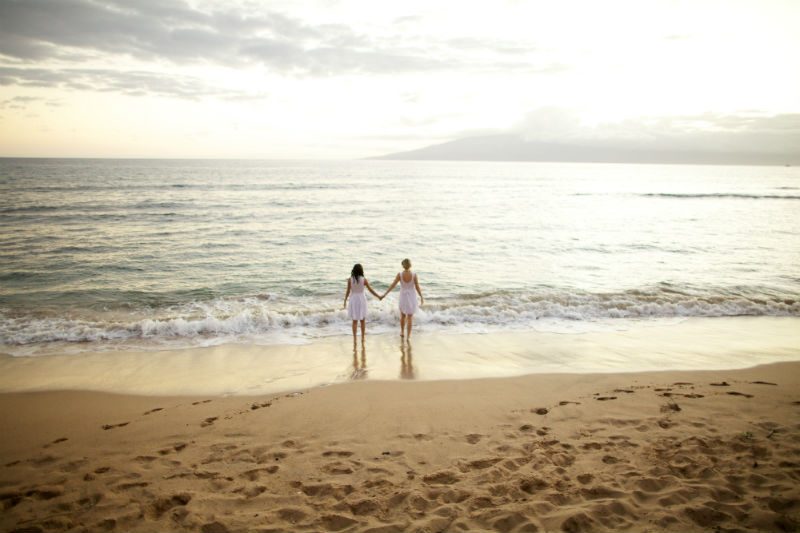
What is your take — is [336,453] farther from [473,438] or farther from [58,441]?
[58,441]

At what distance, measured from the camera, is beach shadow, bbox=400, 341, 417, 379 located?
816 centimetres

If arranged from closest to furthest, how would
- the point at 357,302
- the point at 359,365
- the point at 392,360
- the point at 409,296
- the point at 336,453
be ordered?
the point at 336,453 → the point at 359,365 → the point at 392,360 → the point at 357,302 → the point at 409,296

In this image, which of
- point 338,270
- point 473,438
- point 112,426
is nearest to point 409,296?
point 473,438

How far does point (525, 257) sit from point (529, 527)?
1684 cm

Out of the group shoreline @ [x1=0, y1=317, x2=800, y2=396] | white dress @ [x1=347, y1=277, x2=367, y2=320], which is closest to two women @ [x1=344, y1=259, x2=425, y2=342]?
white dress @ [x1=347, y1=277, x2=367, y2=320]

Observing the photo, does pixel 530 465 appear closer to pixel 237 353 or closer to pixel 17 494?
pixel 17 494

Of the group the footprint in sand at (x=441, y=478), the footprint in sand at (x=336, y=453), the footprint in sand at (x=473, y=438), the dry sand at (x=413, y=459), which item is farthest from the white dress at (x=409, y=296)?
the footprint in sand at (x=441, y=478)

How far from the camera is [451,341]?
10.3 metres

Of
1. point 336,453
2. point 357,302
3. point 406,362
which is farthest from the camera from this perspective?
point 357,302

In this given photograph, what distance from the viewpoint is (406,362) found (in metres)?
8.92

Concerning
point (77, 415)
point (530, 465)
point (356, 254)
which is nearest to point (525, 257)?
point (356, 254)

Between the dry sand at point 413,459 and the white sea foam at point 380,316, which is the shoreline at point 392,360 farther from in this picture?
the white sea foam at point 380,316

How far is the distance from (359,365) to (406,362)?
3.31 feet

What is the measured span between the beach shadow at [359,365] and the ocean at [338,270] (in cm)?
131
